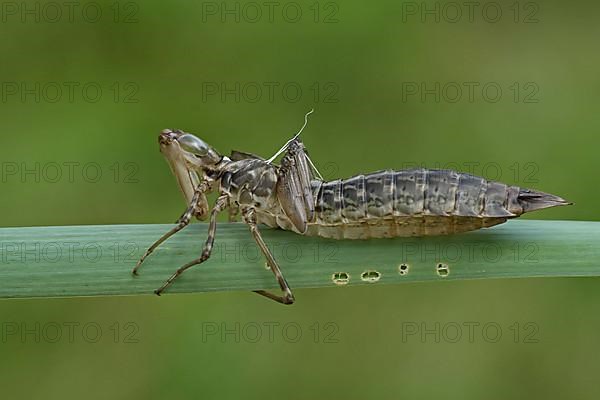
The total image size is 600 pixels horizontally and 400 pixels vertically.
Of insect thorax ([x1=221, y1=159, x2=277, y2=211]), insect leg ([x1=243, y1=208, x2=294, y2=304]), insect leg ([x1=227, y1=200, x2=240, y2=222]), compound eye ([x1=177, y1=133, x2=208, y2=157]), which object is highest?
compound eye ([x1=177, y1=133, x2=208, y2=157])

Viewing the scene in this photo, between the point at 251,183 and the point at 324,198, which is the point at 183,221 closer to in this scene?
the point at 251,183

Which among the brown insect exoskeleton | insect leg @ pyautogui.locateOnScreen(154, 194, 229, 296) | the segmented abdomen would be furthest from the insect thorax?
insect leg @ pyautogui.locateOnScreen(154, 194, 229, 296)

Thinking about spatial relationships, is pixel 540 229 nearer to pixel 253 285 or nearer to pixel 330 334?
pixel 253 285

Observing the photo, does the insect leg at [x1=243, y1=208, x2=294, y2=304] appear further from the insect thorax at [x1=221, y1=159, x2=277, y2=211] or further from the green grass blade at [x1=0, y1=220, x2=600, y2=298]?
the insect thorax at [x1=221, y1=159, x2=277, y2=211]

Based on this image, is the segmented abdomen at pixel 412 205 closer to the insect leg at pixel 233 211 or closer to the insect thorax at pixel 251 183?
the insect thorax at pixel 251 183

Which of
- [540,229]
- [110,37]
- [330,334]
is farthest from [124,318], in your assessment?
[540,229]

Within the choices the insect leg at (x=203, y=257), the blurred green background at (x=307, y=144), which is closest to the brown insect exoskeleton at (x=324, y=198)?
the insect leg at (x=203, y=257)
